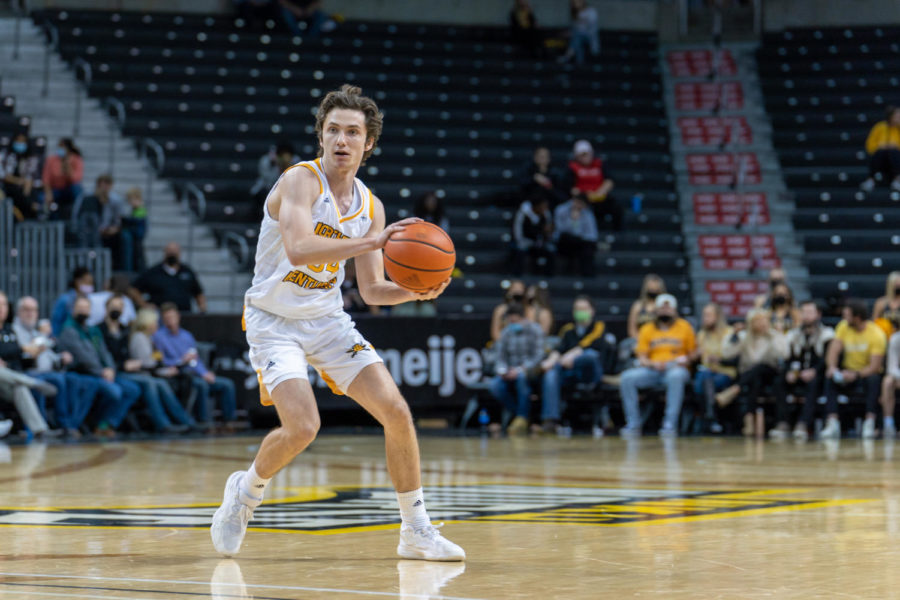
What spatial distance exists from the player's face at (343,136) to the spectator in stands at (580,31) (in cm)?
1976

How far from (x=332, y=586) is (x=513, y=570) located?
0.72m

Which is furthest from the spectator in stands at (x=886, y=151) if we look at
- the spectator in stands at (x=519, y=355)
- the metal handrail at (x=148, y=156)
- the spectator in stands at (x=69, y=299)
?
the spectator in stands at (x=69, y=299)

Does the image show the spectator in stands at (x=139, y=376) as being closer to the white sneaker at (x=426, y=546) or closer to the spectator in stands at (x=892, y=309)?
the spectator in stands at (x=892, y=309)

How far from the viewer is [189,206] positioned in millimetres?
19109

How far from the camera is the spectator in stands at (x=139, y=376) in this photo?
47.5ft

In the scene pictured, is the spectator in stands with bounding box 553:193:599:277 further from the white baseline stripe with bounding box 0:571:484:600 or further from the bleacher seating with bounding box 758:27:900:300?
the white baseline stripe with bounding box 0:571:484:600

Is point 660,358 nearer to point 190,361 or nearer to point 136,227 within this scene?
point 190,361

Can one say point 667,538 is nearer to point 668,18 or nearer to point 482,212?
point 482,212

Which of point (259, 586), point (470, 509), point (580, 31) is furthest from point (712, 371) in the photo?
point (259, 586)

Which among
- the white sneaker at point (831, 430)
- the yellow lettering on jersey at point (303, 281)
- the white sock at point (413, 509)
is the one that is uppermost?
the yellow lettering on jersey at point (303, 281)

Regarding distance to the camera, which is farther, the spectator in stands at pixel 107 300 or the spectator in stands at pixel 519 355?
the spectator in stands at pixel 519 355

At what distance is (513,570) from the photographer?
4742mm

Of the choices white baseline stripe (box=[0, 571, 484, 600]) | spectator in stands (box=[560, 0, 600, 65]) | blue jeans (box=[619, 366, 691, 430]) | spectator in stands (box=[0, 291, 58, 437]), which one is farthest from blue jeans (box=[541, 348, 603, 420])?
white baseline stripe (box=[0, 571, 484, 600])

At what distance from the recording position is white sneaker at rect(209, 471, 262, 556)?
514 centimetres
